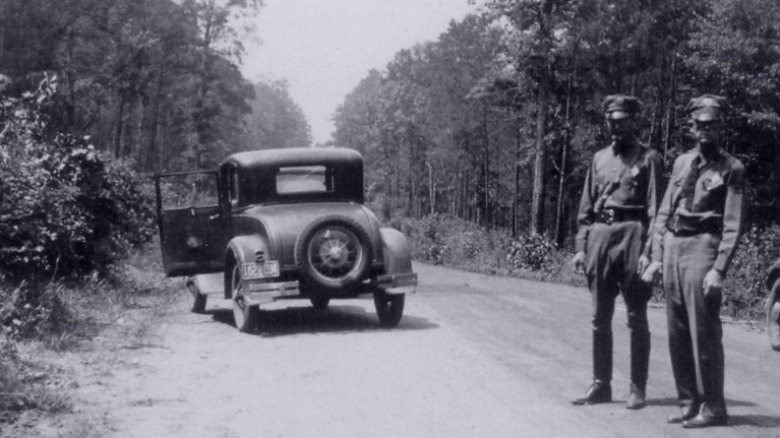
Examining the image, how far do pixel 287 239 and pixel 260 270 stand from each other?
20.1 inches

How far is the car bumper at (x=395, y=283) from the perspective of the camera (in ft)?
37.4

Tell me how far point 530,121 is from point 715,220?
39802mm

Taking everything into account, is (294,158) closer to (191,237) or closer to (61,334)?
(191,237)

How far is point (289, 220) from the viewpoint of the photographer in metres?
11.5

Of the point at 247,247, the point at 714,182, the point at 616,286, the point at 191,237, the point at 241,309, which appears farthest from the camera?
the point at 191,237

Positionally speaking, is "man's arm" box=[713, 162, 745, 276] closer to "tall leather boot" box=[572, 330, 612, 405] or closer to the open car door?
"tall leather boot" box=[572, 330, 612, 405]

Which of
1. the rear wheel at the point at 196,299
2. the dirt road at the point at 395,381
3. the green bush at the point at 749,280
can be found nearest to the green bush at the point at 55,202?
the rear wheel at the point at 196,299

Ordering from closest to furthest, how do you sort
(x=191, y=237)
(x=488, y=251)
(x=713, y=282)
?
(x=713, y=282), (x=191, y=237), (x=488, y=251)

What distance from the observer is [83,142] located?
15055 millimetres

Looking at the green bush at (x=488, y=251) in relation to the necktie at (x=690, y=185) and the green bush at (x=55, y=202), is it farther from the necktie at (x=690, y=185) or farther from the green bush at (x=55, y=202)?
the necktie at (x=690, y=185)

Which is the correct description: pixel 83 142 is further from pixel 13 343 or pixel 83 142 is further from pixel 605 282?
pixel 605 282

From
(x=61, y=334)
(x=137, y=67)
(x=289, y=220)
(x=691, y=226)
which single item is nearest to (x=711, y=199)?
(x=691, y=226)

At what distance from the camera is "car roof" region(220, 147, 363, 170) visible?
1249 centimetres

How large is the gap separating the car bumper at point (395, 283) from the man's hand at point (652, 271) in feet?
17.2
